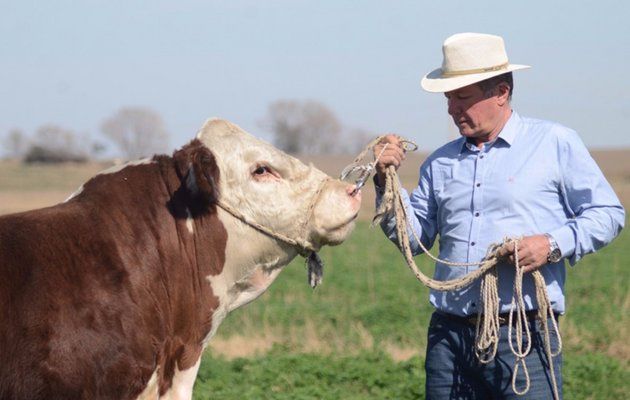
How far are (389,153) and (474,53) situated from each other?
2.06ft

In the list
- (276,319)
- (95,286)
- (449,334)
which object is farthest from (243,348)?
(95,286)

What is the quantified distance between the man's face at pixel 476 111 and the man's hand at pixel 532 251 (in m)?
0.59

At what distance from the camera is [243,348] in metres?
10.5

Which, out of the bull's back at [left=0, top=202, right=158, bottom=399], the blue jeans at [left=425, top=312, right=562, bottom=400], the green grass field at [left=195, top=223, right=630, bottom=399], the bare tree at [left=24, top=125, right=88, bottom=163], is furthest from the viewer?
the bare tree at [left=24, top=125, right=88, bottom=163]

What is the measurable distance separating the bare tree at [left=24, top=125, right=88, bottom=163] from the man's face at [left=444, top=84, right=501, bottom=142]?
69564 millimetres

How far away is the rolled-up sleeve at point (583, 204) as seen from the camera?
4.70 meters

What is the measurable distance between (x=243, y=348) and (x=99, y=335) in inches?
256

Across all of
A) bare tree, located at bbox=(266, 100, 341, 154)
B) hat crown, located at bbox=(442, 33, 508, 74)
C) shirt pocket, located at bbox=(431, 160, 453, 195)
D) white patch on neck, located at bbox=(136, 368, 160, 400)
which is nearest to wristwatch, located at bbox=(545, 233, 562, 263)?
shirt pocket, located at bbox=(431, 160, 453, 195)

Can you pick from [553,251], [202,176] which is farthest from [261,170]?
[553,251]

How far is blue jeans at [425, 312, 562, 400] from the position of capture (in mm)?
4867

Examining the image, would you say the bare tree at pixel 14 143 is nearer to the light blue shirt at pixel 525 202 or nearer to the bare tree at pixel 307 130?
the bare tree at pixel 307 130

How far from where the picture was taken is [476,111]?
4.94 meters

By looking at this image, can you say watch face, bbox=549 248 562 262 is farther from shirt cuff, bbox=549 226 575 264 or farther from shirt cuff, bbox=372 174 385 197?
shirt cuff, bbox=372 174 385 197

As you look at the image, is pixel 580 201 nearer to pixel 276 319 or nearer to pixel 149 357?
pixel 149 357
